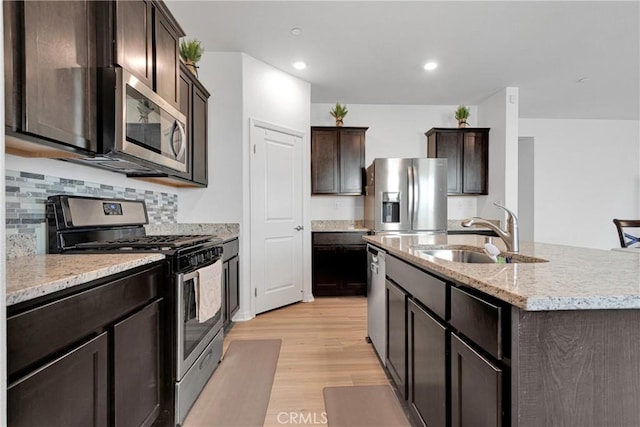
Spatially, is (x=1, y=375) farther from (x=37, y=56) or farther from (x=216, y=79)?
(x=216, y=79)

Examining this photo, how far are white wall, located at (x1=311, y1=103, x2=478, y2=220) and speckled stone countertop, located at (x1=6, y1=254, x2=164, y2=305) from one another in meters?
3.79

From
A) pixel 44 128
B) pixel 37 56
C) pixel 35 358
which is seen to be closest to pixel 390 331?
pixel 35 358

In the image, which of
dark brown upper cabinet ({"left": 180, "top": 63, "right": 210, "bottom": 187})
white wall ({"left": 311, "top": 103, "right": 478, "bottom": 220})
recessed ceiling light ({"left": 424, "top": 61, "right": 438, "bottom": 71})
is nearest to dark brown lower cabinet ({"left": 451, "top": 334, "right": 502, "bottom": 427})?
dark brown upper cabinet ({"left": 180, "top": 63, "right": 210, "bottom": 187})

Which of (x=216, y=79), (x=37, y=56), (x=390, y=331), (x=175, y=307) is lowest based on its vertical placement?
(x=390, y=331)

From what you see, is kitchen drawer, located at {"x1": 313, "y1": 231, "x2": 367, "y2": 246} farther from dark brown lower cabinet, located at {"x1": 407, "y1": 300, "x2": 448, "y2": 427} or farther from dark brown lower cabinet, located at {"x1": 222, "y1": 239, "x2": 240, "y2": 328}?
dark brown lower cabinet, located at {"x1": 407, "y1": 300, "x2": 448, "y2": 427}

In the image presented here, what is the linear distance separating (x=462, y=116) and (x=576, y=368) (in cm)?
447

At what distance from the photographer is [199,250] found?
1854 millimetres

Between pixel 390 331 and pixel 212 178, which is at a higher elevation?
pixel 212 178

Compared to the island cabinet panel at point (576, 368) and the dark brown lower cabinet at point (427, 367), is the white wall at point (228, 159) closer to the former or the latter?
the dark brown lower cabinet at point (427, 367)

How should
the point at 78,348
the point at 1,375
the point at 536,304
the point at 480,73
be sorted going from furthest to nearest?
the point at 480,73
the point at 78,348
the point at 536,304
the point at 1,375

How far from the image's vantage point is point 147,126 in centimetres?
173

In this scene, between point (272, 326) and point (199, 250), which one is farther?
point (272, 326)

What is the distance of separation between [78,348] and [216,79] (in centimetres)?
290

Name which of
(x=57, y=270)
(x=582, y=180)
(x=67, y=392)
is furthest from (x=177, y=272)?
(x=582, y=180)
